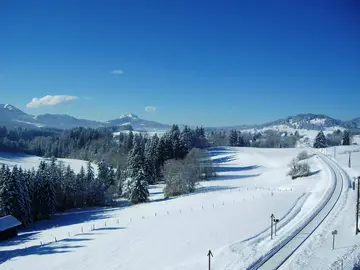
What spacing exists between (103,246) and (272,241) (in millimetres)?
15923

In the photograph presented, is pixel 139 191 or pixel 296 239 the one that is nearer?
pixel 296 239

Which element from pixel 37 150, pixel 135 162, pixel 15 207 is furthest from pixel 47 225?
pixel 37 150

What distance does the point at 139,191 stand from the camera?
198 feet

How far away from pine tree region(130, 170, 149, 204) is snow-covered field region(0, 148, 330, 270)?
871 centimetres

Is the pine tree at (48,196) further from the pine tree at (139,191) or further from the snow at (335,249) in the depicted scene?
the snow at (335,249)

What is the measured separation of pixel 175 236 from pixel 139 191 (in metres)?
30.2

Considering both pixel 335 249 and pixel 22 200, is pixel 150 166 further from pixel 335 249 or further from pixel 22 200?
pixel 335 249

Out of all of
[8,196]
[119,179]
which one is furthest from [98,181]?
→ [8,196]

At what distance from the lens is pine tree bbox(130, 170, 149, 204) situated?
60.3 meters

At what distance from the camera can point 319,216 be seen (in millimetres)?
36094

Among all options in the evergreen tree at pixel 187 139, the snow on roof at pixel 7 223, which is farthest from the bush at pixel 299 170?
the snow on roof at pixel 7 223

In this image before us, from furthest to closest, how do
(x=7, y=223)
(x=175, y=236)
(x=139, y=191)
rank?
(x=139, y=191) < (x=7, y=223) < (x=175, y=236)

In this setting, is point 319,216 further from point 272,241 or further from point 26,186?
point 26,186

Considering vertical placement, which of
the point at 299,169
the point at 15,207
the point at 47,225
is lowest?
the point at 47,225
